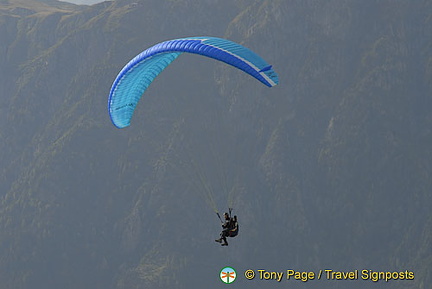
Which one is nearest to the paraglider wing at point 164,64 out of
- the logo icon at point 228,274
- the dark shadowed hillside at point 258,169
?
the dark shadowed hillside at point 258,169

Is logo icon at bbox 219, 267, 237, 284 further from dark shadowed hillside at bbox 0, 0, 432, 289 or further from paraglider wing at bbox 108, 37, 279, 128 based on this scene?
paraglider wing at bbox 108, 37, 279, 128

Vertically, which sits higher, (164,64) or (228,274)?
(228,274)

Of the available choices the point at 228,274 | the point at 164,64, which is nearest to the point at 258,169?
the point at 228,274

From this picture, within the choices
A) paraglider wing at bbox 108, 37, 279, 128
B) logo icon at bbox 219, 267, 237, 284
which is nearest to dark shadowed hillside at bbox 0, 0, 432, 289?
logo icon at bbox 219, 267, 237, 284

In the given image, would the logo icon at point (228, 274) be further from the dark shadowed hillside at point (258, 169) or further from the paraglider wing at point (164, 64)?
the paraglider wing at point (164, 64)

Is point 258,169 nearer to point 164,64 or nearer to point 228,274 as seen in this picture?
point 228,274
